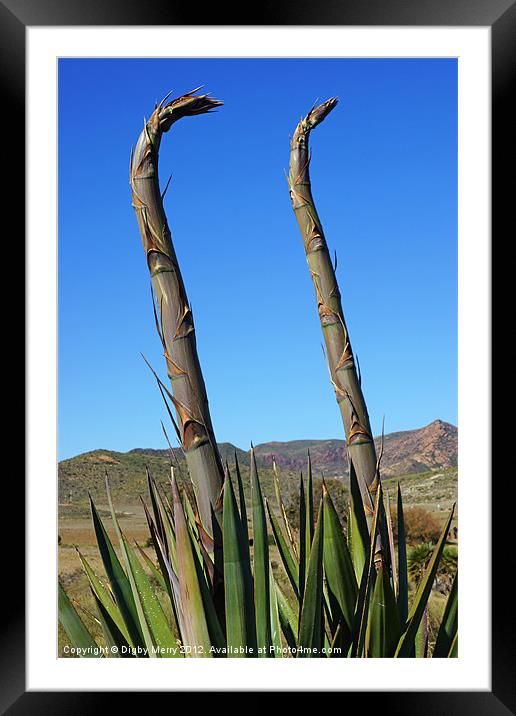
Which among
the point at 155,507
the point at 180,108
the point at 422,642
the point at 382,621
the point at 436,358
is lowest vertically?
the point at 422,642

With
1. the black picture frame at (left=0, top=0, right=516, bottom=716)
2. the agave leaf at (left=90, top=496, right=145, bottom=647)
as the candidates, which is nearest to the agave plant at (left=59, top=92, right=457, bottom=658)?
the agave leaf at (left=90, top=496, right=145, bottom=647)

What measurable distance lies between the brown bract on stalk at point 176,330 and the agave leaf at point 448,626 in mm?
611

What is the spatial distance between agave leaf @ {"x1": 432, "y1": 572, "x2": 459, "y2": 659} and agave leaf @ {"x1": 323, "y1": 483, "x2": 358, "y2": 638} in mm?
243

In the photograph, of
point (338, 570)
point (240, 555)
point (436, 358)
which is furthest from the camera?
point (436, 358)

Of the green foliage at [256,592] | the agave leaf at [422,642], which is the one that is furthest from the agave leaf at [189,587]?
the agave leaf at [422,642]

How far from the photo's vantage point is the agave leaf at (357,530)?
4.33 feet

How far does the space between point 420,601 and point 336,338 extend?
1.92ft

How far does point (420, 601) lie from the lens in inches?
50.9

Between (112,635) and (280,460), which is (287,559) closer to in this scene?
(280,460)

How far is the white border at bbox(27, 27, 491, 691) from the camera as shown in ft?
4.49

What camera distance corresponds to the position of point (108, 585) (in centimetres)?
135

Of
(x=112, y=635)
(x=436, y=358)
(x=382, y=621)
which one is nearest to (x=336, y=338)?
(x=436, y=358)
